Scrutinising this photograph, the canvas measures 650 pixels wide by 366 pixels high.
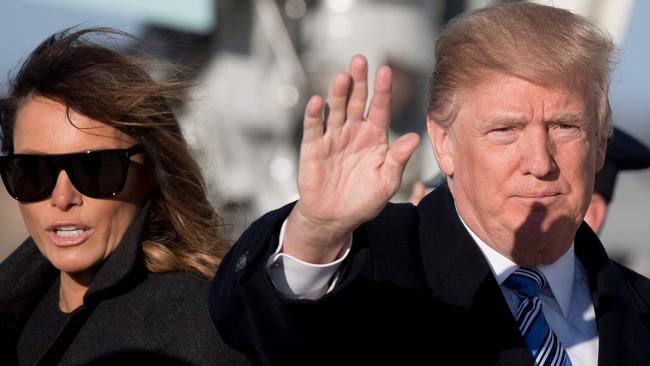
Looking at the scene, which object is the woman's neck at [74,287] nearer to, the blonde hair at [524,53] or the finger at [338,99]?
the blonde hair at [524,53]

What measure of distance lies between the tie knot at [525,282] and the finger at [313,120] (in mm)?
823

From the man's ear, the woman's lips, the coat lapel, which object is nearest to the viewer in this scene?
the coat lapel

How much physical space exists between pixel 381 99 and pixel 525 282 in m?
0.83

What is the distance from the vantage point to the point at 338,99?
2.34 meters

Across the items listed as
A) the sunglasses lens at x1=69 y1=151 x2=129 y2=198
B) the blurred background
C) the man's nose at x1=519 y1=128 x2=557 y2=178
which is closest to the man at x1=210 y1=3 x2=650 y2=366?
the man's nose at x1=519 y1=128 x2=557 y2=178

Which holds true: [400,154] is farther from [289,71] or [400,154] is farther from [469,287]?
[289,71]

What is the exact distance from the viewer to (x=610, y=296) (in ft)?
10.0

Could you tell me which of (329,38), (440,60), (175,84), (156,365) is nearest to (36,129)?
(175,84)

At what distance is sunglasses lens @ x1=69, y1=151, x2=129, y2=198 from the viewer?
3369 millimetres

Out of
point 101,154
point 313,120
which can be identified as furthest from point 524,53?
point 101,154

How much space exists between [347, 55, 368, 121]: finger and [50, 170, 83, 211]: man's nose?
125cm

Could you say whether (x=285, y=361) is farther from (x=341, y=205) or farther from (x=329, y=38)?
(x=329, y=38)

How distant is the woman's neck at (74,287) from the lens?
356 centimetres

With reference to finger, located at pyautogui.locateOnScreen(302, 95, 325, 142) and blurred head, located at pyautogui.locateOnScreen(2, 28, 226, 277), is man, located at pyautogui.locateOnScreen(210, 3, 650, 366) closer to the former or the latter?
finger, located at pyautogui.locateOnScreen(302, 95, 325, 142)
